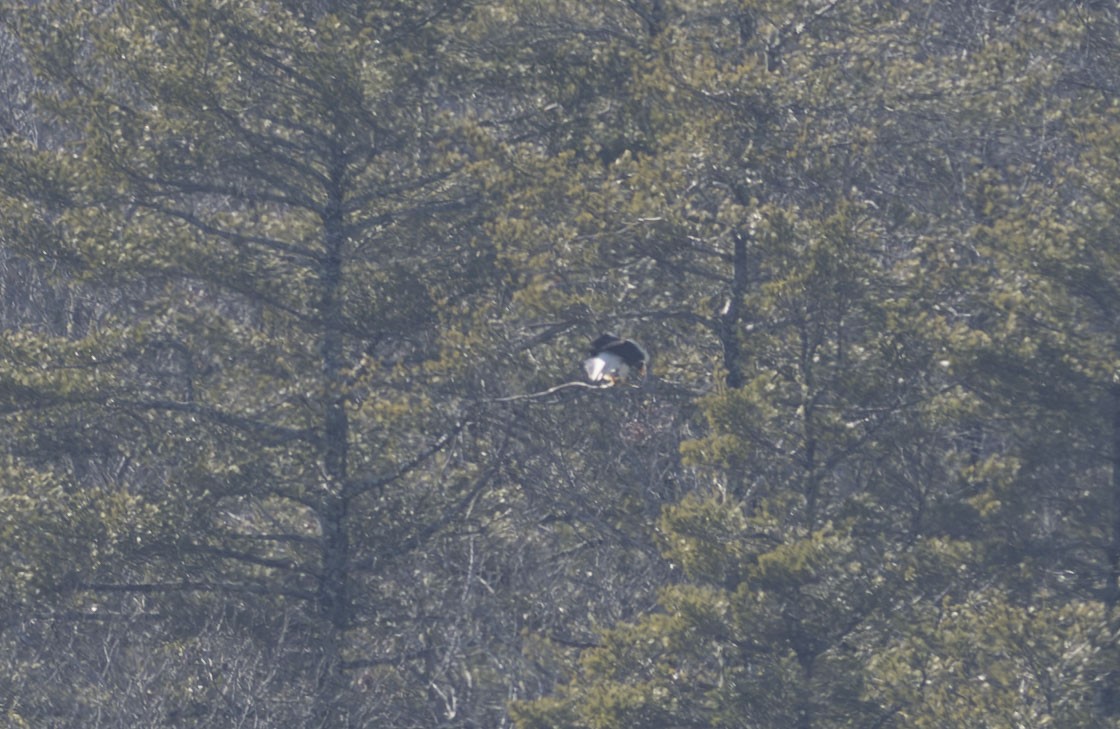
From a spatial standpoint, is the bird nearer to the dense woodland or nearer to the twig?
the twig

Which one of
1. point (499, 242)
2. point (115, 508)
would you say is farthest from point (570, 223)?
point (115, 508)

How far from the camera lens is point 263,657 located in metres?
15.3

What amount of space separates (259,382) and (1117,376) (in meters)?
7.00

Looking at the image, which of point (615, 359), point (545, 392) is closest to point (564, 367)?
point (545, 392)

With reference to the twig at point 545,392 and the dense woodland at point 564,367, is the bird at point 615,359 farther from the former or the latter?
the dense woodland at point 564,367

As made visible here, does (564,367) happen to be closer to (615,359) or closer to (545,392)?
(545,392)

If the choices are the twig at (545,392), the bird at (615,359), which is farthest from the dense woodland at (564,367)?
the bird at (615,359)

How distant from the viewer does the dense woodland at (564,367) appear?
556 inches

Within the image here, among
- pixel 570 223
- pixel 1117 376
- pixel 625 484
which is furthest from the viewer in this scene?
pixel 625 484

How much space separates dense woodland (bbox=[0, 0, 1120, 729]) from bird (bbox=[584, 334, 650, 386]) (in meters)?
0.24

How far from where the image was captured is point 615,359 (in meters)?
14.6

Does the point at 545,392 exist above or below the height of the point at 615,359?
below

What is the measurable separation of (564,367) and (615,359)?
779 millimetres

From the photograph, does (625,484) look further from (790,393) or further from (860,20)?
(860,20)
